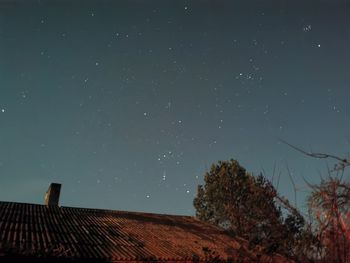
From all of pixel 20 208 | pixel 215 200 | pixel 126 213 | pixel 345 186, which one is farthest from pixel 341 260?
pixel 215 200

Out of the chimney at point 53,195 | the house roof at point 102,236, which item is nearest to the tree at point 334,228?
the house roof at point 102,236

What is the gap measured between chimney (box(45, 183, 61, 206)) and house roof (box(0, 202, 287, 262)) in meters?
1.14

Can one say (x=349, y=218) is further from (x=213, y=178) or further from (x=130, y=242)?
(x=213, y=178)

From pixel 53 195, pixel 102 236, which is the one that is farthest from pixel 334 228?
pixel 53 195

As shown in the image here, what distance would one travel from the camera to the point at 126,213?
17953 mm

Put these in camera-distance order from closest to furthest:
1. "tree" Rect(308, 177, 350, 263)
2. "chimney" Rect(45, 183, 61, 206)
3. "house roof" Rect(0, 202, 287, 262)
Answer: "tree" Rect(308, 177, 350, 263)
"house roof" Rect(0, 202, 287, 262)
"chimney" Rect(45, 183, 61, 206)

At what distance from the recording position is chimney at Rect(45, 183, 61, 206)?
16.9 meters

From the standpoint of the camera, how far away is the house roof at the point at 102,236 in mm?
10109

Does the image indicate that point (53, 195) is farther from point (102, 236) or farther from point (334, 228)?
point (334, 228)

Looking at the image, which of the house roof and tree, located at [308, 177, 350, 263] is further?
the house roof

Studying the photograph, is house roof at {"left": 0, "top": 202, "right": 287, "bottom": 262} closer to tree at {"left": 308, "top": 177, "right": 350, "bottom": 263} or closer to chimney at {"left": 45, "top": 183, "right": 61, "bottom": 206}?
chimney at {"left": 45, "top": 183, "right": 61, "bottom": 206}

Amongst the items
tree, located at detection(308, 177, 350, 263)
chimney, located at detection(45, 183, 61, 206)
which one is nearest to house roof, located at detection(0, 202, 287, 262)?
chimney, located at detection(45, 183, 61, 206)

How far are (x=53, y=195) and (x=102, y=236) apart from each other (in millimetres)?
5978

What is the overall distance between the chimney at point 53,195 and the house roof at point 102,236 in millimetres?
1143
